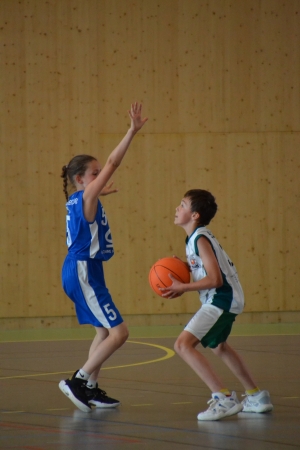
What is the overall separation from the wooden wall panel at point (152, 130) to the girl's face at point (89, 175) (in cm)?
604

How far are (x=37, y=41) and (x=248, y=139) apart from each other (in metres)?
3.48

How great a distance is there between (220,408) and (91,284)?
1.26 metres

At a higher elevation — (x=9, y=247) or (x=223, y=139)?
(x=223, y=139)

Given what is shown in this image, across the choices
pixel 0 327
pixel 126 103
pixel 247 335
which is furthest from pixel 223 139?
pixel 0 327

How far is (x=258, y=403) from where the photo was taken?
506cm

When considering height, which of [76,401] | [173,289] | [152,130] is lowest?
[76,401]

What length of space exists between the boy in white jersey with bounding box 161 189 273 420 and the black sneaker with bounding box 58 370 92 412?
2.47ft

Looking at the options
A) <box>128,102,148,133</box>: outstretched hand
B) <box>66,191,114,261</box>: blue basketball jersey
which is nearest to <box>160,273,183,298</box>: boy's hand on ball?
<box>66,191,114,261</box>: blue basketball jersey

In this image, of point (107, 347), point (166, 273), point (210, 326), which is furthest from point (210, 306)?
point (107, 347)

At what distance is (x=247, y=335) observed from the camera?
1003 cm

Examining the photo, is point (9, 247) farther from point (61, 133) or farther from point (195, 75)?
point (195, 75)

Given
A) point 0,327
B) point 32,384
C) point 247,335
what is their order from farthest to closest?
point 0,327 < point 247,335 < point 32,384

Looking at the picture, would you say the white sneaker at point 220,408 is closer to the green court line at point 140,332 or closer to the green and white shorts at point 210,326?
the green and white shorts at point 210,326

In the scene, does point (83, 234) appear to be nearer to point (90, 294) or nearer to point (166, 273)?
point (90, 294)
